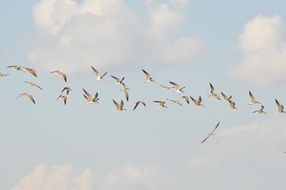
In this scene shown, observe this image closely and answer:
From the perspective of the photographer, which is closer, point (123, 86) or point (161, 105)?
point (123, 86)

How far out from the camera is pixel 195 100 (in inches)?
6260

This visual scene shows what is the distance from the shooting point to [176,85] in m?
153

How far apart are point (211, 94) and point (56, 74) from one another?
3074 centimetres

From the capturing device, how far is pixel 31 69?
13762cm

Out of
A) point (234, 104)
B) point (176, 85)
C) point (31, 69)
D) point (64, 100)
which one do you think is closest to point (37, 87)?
point (31, 69)

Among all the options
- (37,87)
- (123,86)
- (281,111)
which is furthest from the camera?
(281,111)

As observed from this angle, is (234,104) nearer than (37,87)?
No

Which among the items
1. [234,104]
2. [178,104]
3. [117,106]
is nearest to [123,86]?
[117,106]

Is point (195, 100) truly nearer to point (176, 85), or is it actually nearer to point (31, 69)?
point (176, 85)

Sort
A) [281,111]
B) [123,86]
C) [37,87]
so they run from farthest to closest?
[281,111]
[123,86]
[37,87]

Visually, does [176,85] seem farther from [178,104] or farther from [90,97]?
[90,97]

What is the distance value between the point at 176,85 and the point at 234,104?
13.3 meters

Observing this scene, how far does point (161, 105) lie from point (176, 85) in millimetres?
6223

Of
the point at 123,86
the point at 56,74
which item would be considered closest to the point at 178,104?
the point at 123,86
